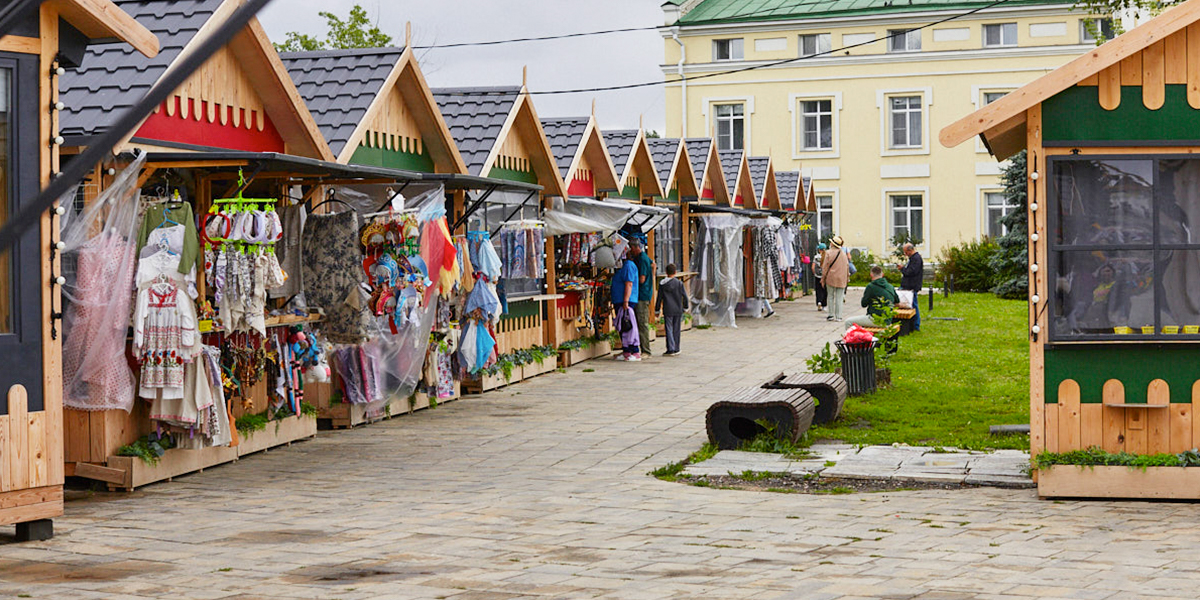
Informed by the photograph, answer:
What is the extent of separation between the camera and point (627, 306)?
20.8 m

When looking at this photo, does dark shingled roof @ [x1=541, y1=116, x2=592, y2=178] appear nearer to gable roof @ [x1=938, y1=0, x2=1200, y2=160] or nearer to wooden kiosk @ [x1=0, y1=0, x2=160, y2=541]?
gable roof @ [x1=938, y1=0, x2=1200, y2=160]

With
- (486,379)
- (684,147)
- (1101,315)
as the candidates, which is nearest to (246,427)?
(486,379)

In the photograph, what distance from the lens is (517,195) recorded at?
60.2ft

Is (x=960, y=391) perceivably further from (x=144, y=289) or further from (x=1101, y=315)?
(x=144, y=289)

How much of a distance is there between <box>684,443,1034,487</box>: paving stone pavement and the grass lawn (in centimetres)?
55

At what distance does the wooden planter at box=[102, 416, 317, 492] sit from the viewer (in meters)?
9.95

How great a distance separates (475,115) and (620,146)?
637cm

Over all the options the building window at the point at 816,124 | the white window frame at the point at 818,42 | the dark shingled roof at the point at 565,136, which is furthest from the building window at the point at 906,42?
the dark shingled roof at the point at 565,136

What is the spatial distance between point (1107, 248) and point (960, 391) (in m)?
6.30

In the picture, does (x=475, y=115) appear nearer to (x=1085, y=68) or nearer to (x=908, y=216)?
(x=1085, y=68)

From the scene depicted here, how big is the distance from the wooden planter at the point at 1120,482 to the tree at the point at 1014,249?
84.0 feet

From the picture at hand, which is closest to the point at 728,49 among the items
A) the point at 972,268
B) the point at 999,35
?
the point at 999,35

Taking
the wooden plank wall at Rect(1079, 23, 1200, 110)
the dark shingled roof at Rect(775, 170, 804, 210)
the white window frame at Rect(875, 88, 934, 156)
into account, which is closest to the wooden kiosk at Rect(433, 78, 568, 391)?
the wooden plank wall at Rect(1079, 23, 1200, 110)

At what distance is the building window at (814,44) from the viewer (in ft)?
156
